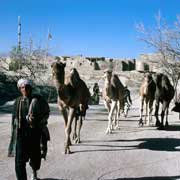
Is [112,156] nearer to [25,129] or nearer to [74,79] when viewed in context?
[74,79]

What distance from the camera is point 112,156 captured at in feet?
38.9

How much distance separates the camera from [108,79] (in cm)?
1655

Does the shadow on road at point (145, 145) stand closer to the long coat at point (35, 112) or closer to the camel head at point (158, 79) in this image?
the long coat at point (35, 112)

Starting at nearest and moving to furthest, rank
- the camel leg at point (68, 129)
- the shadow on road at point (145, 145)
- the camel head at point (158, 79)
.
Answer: the camel leg at point (68, 129)
the shadow on road at point (145, 145)
the camel head at point (158, 79)

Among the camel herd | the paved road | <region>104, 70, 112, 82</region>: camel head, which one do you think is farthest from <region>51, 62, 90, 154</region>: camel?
<region>104, 70, 112, 82</region>: camel head

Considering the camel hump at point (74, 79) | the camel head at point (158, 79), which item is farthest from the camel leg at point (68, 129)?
the camel head at point (158, 79)

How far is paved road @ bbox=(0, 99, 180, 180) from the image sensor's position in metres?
9.92

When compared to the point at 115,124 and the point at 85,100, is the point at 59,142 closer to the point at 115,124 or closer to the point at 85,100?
the point at 85,100

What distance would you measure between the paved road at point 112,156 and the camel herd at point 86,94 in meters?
0.57

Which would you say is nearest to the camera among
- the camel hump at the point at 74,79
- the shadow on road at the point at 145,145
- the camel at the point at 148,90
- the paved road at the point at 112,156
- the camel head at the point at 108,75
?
the paved road at the point at 112,156

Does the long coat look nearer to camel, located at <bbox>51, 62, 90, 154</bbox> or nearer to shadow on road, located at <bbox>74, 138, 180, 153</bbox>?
camel, located at <bbox>51, 62, 90, 154</bbox>

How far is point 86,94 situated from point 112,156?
126 inches

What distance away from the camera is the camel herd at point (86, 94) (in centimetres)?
1209

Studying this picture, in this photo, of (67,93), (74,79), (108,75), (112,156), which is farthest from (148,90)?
(112,156)
